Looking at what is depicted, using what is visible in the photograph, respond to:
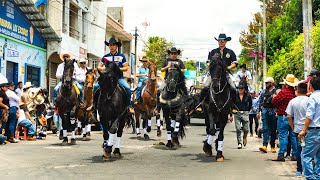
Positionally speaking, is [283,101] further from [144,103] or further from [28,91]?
[28,91]

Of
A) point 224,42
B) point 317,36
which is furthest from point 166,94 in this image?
point 317,36

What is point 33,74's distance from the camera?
3120cm

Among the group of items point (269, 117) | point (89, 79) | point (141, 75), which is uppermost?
point (141, 75)

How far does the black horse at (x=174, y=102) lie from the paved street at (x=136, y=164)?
1.67 ft

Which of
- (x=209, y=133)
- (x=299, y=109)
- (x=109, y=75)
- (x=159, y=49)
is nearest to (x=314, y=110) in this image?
(x=299, y=109)

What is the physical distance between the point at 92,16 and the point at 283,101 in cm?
3182

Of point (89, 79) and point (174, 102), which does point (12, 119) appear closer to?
point (89, 79)

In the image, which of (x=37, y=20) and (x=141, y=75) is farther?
(x=37, y=20)

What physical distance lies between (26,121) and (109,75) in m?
6.91

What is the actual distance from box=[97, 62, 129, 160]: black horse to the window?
1774 cm

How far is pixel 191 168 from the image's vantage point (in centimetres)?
1148

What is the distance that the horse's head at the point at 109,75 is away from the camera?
12.7 metres

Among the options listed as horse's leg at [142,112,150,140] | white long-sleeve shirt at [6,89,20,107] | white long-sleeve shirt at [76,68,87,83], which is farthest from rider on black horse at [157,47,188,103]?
white long-sleeve shirt at [6,89,20,107]

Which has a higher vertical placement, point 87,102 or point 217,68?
point 217,68
